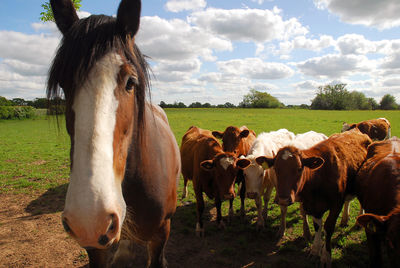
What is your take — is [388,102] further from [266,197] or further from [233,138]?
[266,197]

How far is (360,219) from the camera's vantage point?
9.25ft

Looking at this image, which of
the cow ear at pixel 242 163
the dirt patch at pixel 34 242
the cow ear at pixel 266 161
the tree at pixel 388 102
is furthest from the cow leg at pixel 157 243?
the tree at pixel 388 102

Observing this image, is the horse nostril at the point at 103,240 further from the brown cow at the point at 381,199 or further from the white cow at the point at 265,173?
the white cow at the point at 265,173

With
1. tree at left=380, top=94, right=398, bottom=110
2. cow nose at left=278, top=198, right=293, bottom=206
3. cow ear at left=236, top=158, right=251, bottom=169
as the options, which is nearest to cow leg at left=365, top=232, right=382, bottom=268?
cow nose at left=278, top=198, right=293, bottom=206

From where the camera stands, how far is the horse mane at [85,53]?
1.67 metres

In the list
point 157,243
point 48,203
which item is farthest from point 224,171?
point 48,203

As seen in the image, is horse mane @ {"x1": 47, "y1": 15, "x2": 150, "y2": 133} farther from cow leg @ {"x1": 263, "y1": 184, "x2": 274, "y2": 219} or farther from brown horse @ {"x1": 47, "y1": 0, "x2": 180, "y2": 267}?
cow leg @ {"x1": 263, "y1": 184, "x2": 274, "y2": 219}

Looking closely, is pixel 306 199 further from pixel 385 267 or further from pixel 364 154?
pixel 364 154

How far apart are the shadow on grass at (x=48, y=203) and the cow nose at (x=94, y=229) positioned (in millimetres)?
5834

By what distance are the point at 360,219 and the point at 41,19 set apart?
8561 millimetres

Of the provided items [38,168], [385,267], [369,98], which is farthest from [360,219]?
[369,98]

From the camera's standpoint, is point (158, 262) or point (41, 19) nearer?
point (158, 262)

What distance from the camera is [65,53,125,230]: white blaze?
1360mm

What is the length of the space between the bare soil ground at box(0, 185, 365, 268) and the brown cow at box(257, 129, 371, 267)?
2.30 ft
